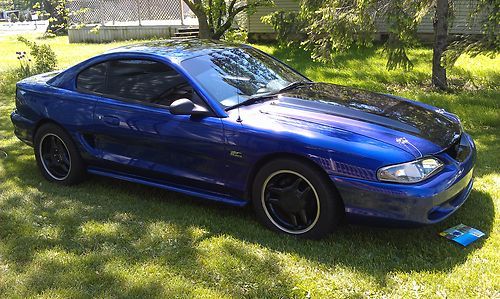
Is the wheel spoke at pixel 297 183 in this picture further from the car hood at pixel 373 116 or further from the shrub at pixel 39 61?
the shrub at pixel 39 61

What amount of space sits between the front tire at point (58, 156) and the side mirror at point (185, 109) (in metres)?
1.45

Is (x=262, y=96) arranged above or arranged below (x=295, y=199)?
above

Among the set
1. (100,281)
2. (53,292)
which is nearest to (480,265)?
(100,281)

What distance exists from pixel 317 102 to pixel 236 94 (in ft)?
2.31

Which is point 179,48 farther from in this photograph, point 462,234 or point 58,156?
point 462,234

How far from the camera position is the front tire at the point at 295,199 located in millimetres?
3539

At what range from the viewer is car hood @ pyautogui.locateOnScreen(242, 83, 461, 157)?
142 inches

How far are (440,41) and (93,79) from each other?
7.20 meters

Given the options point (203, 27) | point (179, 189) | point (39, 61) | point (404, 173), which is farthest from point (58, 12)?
point (404, 173)

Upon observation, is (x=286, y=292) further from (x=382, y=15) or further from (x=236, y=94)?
(x=382, y=15)

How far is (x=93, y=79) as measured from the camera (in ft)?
15.8

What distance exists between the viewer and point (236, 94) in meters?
4.22

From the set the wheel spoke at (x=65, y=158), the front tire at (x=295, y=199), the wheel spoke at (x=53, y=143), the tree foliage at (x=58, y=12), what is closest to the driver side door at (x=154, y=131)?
the front tire at (x=295, y=199)

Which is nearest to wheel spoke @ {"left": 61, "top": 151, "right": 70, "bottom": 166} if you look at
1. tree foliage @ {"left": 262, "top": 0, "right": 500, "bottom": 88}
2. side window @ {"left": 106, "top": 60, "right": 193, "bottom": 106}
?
side window @ {"left": 106, "top": 60, "right": 193, "bottom": 106}
